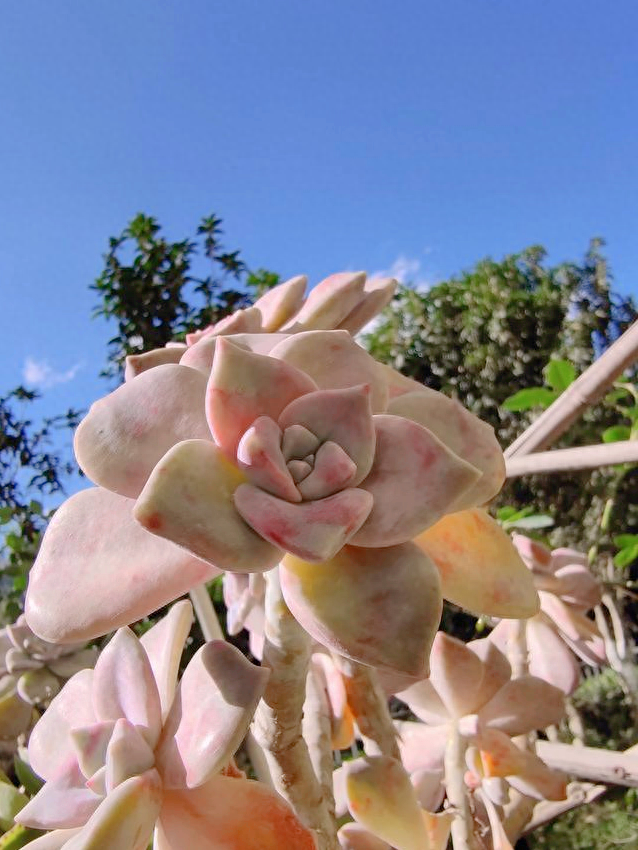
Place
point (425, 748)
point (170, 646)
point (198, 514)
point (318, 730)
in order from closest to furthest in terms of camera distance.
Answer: point (198, 514) < point (170, 646) < point (318, 730) < point (425, 748)

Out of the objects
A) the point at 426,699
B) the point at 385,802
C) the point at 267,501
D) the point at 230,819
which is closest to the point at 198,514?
the point at 267,501

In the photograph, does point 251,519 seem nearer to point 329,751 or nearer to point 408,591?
point 408,591

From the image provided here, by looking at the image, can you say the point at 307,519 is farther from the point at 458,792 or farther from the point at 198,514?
the point at 458,792

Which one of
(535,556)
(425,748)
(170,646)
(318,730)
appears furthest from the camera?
(535,556)

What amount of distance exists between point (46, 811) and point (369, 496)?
0.62 feet

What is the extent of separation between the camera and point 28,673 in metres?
0.66

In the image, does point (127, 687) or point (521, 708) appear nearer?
point (127, 687)

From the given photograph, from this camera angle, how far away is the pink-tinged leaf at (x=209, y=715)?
26 cm

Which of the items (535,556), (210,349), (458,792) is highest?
(210,349)

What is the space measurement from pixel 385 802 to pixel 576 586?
14.2 inches

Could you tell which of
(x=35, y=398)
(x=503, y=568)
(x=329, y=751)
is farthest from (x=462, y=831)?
(x=35, y=398)

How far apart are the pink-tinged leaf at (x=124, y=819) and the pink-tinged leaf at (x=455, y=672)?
0.26m

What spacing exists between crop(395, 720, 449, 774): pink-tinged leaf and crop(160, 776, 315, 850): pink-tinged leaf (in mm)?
287

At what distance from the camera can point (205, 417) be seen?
26 centimetres
